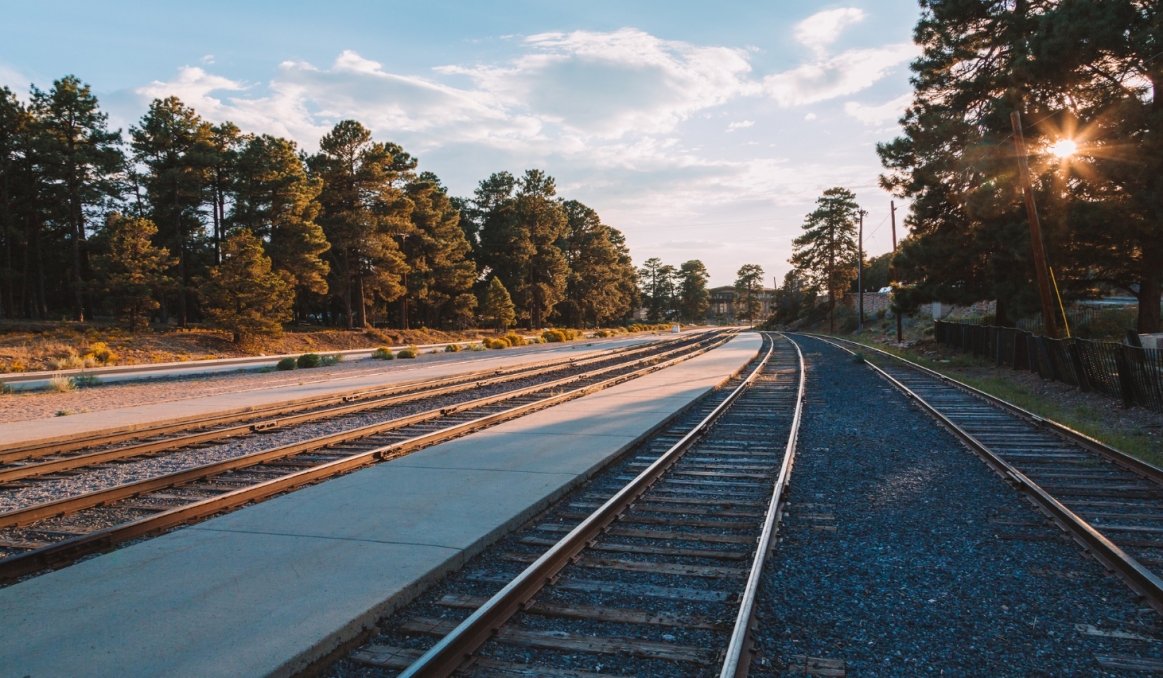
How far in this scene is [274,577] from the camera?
457 cm

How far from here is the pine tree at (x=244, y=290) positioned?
35531mm

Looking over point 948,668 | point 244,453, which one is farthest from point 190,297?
point 948,668

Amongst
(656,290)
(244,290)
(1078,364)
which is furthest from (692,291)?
(1078,364)

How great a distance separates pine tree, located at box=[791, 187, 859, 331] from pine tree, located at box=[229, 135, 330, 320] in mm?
61184

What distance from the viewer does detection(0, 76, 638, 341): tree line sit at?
3828 cm

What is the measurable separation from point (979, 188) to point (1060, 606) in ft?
68.7

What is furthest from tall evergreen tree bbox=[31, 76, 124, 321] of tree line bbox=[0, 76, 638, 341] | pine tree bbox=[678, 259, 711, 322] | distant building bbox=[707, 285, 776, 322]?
distant building bbox=[707, 285, 776, 322]

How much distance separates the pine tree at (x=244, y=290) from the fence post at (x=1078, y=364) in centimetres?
3504

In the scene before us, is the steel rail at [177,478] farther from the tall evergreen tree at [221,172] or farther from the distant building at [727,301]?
the distant building at [727,301]

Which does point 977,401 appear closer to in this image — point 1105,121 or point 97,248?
point 1105,121

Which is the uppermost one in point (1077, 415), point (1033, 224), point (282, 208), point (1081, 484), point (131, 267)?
point (282, 208)

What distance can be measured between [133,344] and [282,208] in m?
15.0

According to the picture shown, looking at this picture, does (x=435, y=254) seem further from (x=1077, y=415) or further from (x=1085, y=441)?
(x=1085, y=441)

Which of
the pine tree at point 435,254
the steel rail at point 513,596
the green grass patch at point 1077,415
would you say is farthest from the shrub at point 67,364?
the pine tree at point 435,254
